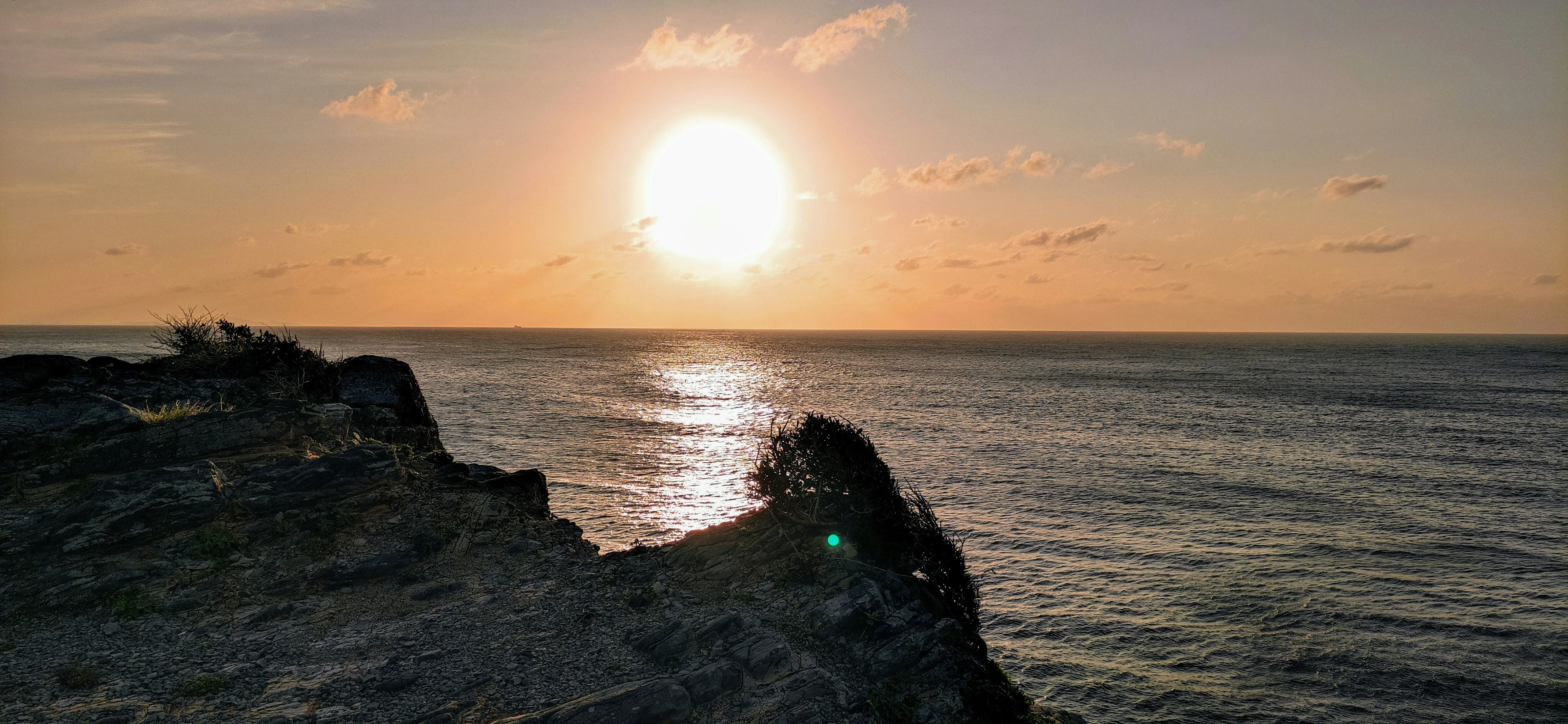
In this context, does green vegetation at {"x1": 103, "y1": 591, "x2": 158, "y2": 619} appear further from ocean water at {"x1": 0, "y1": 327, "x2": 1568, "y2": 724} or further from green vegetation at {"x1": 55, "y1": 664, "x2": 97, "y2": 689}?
ocean water at {"x1": 0, "y1": 327, "x2": 1568, "y2": 724}

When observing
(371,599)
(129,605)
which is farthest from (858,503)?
(129,605)

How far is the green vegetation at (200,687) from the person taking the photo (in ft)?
39.0

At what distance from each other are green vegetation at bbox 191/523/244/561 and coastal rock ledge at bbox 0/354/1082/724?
0.16 ft

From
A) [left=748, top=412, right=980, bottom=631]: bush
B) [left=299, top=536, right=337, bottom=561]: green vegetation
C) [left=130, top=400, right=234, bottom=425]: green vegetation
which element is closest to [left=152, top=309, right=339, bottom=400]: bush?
[left=130, top=400, right=234, bottom=425]: green vegetation

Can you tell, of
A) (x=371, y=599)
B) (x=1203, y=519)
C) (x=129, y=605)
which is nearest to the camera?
(x=129, y=605)

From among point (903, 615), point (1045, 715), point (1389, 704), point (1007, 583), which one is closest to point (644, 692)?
point (903, 615)

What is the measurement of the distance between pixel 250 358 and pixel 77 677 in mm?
15374

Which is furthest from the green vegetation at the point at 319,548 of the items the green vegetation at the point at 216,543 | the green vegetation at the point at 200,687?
the green vegetation at the point at 200,687

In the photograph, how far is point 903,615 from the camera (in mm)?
14297

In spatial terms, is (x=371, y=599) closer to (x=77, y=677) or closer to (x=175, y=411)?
(x=77, y=677)

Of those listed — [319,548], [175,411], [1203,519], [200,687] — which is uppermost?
[175,411]

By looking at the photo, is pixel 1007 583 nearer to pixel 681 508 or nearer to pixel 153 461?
pixel 681 508

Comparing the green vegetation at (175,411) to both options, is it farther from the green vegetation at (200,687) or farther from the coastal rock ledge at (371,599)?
the green vegetation at (200,687)

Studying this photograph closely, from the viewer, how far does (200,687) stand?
11969 mm
